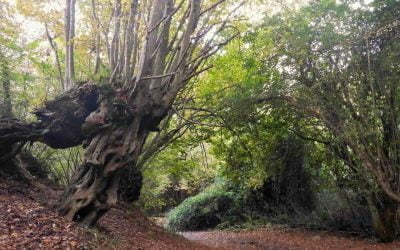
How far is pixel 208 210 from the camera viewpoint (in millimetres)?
18375

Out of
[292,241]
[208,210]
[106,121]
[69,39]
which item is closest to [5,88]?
[69,39]

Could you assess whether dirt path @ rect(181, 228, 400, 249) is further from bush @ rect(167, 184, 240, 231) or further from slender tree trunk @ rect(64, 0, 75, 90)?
slender tree trunk @ rect(64, 0, 75, 90)

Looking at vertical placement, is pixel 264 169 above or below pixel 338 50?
below

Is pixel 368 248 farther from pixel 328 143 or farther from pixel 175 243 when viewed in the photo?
pixel 175 243

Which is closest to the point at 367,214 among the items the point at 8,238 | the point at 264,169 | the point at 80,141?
the point at 264,169

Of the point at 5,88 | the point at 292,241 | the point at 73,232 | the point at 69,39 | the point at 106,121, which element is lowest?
the point at 292,241

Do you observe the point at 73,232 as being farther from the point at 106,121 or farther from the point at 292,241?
the point at 292,241

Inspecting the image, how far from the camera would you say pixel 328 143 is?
1127cm

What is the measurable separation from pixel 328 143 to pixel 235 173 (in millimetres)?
3620

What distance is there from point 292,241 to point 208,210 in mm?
6680

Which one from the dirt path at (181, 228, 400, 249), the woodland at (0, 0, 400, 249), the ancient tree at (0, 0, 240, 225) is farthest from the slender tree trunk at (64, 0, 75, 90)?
the dirt path at (181, 228, 400, 249)

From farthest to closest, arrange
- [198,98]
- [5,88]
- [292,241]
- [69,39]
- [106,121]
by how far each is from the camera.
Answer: [292,241]
[198,98]
[5,88]
[69,39]
[106,121]

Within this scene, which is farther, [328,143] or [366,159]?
[328,143]

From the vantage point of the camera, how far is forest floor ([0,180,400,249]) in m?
5.07
